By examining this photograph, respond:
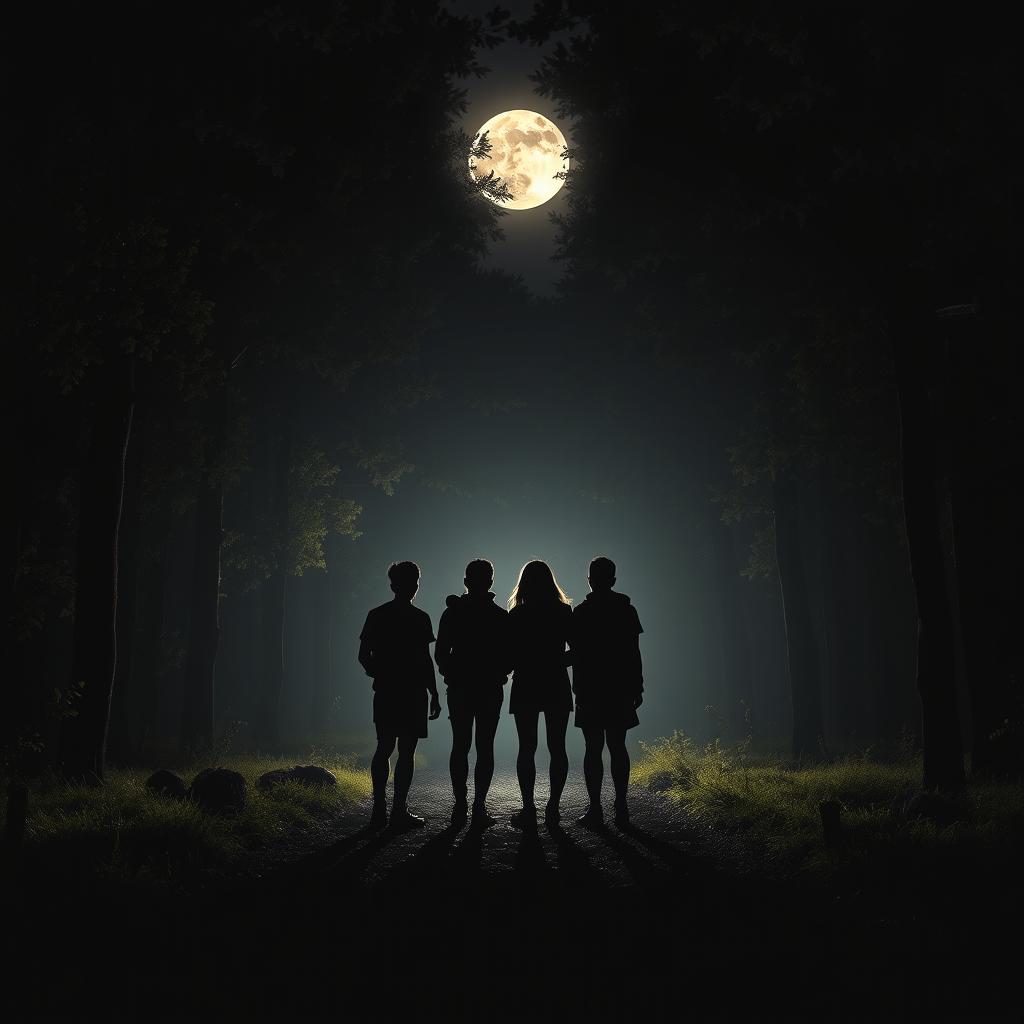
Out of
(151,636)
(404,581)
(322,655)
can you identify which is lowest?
(322,655)

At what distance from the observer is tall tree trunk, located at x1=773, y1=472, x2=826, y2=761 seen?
14.7 meters

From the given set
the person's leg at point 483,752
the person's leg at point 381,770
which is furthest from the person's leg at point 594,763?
the person's leg at point 381,770

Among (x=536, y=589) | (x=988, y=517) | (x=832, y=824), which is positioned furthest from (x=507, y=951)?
(x=988, y=517)

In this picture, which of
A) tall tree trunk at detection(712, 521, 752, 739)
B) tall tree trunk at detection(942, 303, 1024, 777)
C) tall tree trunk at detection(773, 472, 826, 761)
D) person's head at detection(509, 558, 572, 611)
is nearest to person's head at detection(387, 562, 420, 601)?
person's head at detection(509, 558, 572, 611)

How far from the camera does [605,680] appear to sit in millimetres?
6934

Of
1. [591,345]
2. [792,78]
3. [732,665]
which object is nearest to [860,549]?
[732,665]

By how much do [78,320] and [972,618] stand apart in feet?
34.4

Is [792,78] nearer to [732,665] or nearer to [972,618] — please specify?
[972,618]

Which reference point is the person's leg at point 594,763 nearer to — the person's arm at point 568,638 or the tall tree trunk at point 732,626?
the person's arm at point 568,638

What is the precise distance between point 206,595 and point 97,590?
563 centimetres

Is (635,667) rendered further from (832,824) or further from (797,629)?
(797,629)

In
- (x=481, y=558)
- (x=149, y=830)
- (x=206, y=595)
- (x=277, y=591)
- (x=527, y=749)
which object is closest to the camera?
(x=149, y=830)

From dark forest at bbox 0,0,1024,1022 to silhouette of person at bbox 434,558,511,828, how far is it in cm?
4

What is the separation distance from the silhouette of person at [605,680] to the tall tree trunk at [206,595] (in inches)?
370
